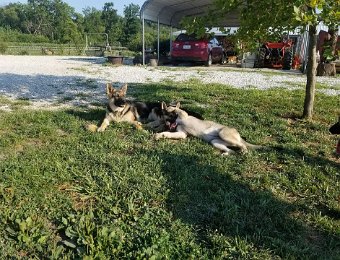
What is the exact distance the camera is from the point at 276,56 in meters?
21.4

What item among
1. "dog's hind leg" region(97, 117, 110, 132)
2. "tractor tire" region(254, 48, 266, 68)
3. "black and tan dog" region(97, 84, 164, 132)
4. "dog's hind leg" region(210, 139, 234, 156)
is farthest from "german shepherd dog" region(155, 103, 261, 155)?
"tractor tire" region(254, 48, 266, 68)

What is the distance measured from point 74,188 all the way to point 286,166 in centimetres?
279

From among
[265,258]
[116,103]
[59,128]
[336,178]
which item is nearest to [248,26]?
[116,103]

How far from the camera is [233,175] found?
426 cm

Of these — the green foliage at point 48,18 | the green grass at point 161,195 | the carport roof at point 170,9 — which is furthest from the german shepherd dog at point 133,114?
the green foliage at point 48,18

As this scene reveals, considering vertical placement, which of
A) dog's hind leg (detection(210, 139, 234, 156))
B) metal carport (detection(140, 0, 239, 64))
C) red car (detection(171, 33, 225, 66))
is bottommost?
dog's hind leg (detection(210, 139, 234, 156))

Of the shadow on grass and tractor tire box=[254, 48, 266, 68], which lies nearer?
the shadow on grass

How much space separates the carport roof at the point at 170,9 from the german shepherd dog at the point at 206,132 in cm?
1352

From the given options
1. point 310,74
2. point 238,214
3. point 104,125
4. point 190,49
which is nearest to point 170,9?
point 190,49

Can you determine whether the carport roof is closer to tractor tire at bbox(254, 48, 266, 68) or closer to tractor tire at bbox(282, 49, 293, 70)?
tractor tire at bbox(254, 48, 266, 68)

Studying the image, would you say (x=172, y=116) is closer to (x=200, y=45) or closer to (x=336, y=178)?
(x=336, y=178)

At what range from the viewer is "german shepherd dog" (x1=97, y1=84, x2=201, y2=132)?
6406mm

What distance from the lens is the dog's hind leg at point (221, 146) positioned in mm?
5074

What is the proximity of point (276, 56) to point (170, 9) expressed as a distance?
7.63 metres
